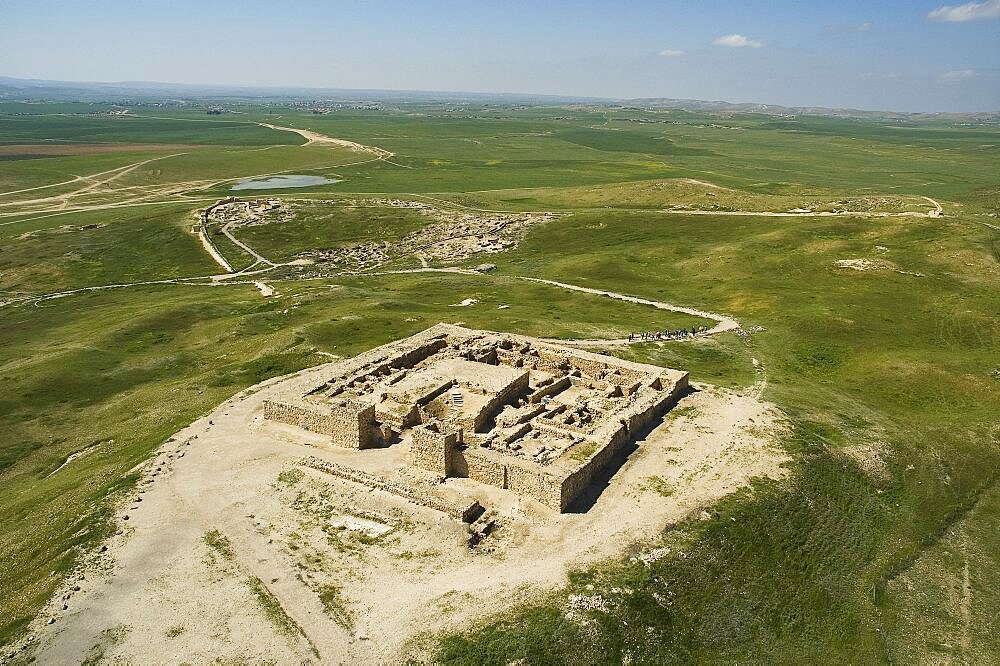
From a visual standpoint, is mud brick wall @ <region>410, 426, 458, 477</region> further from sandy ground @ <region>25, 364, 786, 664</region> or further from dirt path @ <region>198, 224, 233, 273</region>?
dirt path @ <region>198, 224, 233, 273</region>

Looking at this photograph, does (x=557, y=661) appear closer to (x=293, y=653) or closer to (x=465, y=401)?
(x=293, y=653)

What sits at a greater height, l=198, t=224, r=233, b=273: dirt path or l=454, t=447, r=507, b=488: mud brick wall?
l=454, t=447, r=507, b=488: mud brick wall

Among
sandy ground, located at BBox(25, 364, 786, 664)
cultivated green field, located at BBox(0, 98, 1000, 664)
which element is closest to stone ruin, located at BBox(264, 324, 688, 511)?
sandy ground, located at BBox(25, 364, 786, 664)

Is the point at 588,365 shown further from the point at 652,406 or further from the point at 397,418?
the point at 397,418

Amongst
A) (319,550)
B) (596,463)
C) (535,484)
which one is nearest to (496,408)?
(596,463)

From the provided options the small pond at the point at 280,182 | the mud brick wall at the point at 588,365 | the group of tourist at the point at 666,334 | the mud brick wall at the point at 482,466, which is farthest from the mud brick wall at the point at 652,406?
the small pond at the point at 280,182

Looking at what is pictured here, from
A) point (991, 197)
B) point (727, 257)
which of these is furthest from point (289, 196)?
point (991, 197)

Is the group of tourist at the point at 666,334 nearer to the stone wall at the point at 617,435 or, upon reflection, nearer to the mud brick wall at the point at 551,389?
the stone wall at the point at 617,435
